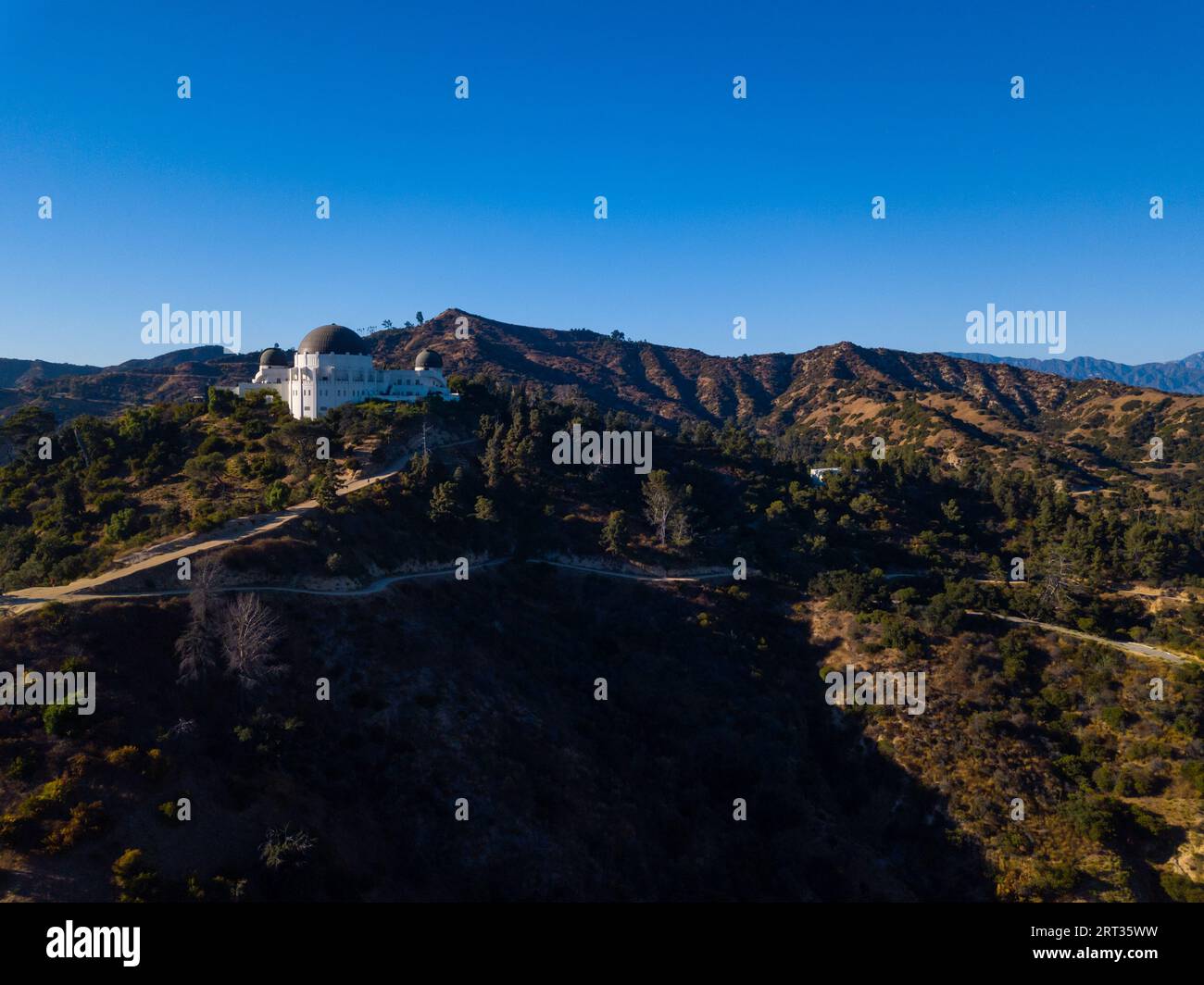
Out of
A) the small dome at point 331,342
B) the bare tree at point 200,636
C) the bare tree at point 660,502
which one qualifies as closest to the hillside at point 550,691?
the bare tree at point 200,636

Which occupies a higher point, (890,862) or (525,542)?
(525,542)

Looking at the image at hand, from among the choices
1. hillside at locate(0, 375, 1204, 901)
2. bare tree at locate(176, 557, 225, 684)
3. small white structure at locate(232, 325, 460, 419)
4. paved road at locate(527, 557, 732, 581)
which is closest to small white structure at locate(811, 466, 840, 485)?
hillside at locate(0, 375, 1204, 901)

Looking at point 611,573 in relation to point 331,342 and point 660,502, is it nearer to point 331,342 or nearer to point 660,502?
point 660,502

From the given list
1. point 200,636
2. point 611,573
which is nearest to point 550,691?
Answer: point 611,573

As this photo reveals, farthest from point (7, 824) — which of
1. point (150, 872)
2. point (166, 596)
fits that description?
point (166, 596)

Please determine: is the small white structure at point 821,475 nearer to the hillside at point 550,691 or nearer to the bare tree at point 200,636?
the hillside at point 550,691

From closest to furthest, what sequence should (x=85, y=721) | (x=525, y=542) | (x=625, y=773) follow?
1. (x=85, y=721)
2. (x=625, y=773)
3. (x=525, y=542)

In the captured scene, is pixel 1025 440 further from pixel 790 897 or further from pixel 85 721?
pixel 85 721
